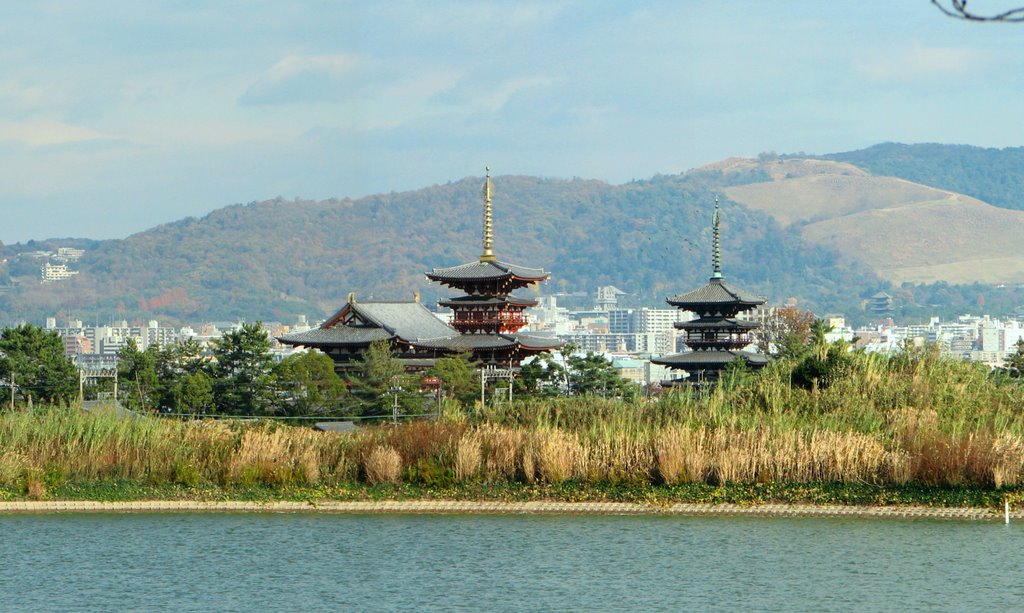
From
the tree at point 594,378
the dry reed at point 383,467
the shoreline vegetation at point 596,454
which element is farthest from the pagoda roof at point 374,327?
the dry reed at point 383,467

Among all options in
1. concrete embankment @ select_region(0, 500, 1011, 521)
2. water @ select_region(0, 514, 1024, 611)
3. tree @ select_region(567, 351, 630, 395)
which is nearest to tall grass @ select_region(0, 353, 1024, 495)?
concrete embankment @ select_region(0, 500, 1011, 521)

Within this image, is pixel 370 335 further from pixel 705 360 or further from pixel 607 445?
pixel 607 445

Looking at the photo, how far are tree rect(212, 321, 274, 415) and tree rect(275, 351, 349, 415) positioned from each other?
0.41 m

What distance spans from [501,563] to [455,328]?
28400 mm

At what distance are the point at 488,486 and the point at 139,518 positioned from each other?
17.8 ft

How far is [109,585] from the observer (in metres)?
19.5

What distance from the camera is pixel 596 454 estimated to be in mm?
25656

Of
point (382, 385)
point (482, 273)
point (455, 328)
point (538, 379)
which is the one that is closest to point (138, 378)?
point (382, 385)

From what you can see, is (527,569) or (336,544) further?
(336,544)

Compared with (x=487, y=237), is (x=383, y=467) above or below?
below

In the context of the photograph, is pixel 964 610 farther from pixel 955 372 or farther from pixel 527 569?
pixel 955 372

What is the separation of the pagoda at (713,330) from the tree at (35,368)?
62.4 ft

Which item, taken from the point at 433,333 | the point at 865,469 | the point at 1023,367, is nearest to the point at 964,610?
the point at 865,469

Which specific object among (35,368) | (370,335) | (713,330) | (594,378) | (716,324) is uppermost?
(716,324)
